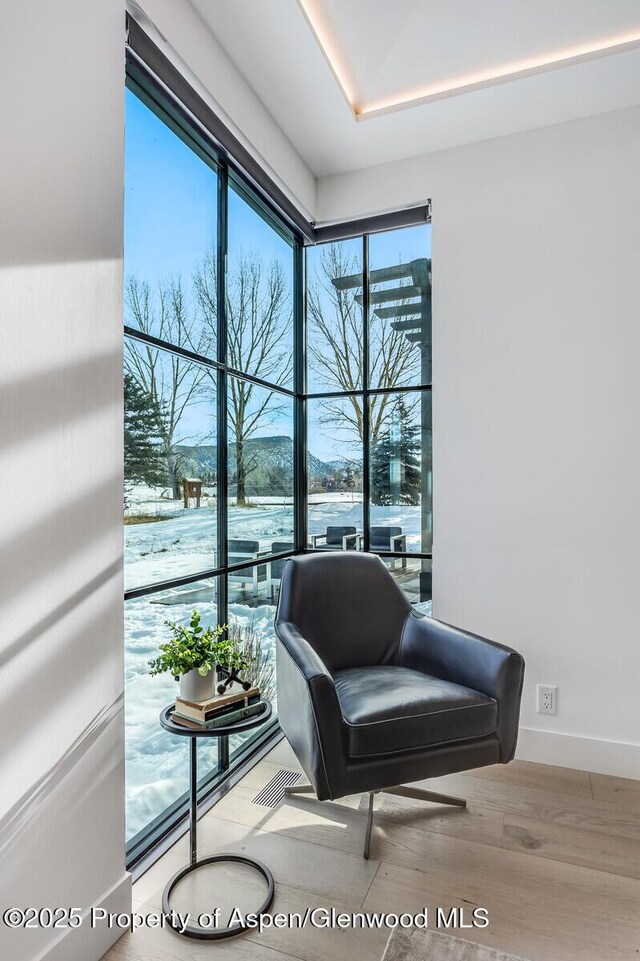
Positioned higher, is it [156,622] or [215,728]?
[156,622]

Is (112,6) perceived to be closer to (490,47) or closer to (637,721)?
(490,47)

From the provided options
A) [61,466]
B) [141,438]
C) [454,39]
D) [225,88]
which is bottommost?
[61,466]

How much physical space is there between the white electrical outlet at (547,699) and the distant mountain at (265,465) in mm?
1377

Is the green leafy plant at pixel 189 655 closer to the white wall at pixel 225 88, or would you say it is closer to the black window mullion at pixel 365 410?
the black window mullion at pixel 365 410

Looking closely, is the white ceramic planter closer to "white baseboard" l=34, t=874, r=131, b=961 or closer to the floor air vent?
"white baseboard" l=34, t=874, r=131, b=961

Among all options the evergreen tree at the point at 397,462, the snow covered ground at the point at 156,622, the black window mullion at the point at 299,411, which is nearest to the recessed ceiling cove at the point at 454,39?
the black window mullion at the point at 299,411

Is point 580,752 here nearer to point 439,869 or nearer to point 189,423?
point 439,869

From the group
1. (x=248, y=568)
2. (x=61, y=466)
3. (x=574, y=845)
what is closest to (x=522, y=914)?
(x=574, y=845)

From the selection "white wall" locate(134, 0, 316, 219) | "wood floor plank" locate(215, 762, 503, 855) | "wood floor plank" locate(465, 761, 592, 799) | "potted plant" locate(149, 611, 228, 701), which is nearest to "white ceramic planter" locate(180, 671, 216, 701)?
"potted plant" locate(149, 611, 228, 701)

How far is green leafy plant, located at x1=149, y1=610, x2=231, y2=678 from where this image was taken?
5.46 ft

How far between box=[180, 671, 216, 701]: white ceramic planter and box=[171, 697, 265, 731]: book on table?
6 cm

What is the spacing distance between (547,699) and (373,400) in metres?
A: 1.61

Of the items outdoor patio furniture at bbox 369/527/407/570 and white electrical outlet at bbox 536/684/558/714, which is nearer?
white electrical outlet at bbox 536/684/558/714

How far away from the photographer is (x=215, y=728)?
1.60 m
